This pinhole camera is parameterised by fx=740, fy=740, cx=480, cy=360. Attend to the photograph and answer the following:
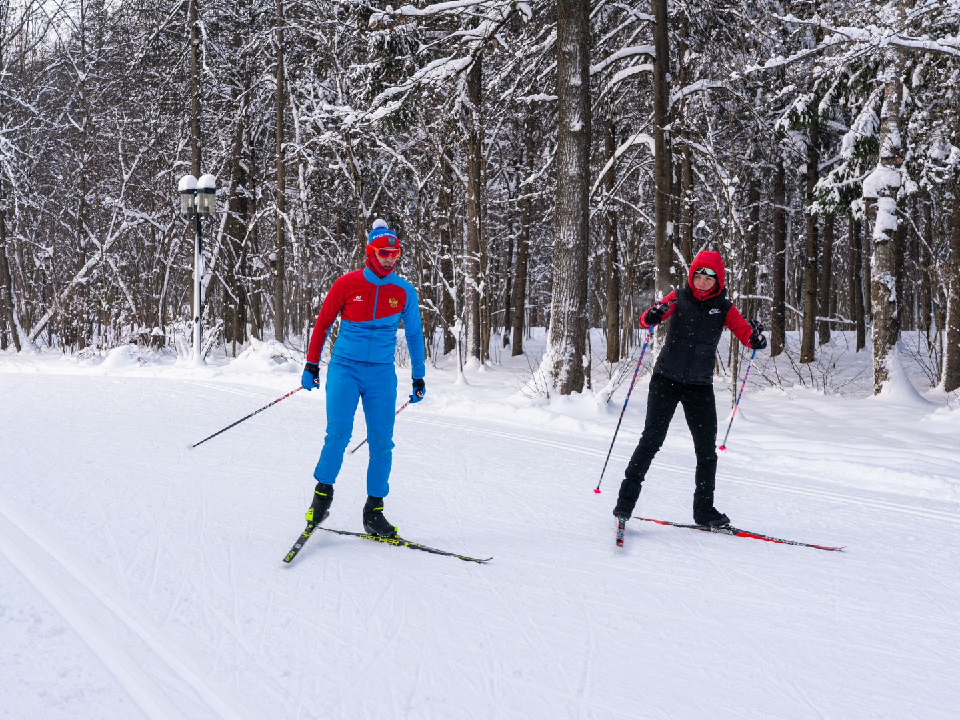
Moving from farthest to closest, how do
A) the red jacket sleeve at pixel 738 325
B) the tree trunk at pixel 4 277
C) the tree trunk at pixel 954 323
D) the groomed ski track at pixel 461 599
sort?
the tree trunk at pixel 4 277
the tree trunk at pixel 954 323
the red jacket sleeve at pixel 738 325
the groomed ski track at pixel 461 599

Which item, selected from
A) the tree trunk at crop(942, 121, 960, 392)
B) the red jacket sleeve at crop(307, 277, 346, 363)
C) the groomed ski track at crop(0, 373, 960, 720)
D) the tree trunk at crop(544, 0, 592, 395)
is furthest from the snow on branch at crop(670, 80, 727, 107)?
the red jacket sleeve at crop(307, 277, 346, 363)

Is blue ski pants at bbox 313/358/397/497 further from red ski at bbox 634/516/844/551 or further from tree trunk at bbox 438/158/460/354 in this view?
tree trunk at bbox 438/158/460/354

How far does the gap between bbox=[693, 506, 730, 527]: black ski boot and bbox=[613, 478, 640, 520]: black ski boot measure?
532 millimetres

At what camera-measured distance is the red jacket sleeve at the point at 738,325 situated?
17.5 feet

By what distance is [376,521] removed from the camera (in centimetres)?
493

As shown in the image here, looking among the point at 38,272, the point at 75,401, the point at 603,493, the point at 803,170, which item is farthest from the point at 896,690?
the point at 38,272

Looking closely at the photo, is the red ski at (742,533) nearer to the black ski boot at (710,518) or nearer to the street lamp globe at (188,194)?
the black ski boot at (710,518)

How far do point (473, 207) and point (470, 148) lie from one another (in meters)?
1.21

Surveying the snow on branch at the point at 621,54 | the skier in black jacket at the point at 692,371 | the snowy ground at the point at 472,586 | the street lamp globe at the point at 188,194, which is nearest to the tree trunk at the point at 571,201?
the snow on branch at the point at 621,54

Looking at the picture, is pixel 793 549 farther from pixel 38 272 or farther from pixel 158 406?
pixel 38 272

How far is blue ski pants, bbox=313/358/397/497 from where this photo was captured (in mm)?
4871

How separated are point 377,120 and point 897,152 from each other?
350 inches

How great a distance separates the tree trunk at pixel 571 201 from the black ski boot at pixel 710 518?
543 centimetres

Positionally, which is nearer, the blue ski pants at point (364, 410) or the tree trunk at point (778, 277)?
the blue ski pants at point (364, 410)
